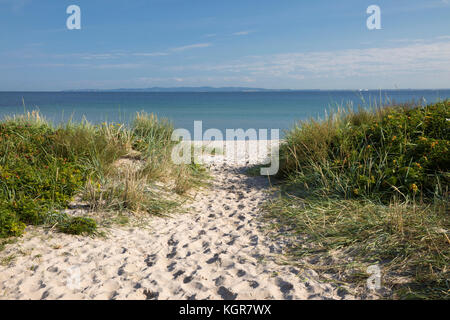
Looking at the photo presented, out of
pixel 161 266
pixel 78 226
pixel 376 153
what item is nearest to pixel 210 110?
pixel 376 153

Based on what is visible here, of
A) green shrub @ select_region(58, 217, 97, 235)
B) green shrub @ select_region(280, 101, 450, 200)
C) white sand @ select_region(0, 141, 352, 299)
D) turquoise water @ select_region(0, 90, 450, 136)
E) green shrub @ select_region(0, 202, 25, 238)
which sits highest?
turquoise water @ select_region(0, 90, 450, 136)

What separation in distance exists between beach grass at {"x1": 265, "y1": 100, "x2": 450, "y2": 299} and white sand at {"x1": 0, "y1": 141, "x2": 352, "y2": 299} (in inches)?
18.2

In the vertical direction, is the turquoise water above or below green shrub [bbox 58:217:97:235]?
above

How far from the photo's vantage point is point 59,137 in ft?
21.3

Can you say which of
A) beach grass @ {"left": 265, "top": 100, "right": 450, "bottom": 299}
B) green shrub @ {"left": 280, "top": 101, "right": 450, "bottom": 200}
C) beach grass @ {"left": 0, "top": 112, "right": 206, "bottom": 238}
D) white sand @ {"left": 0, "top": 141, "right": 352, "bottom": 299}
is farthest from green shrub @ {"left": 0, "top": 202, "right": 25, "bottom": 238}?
green shrub @ {"left": 280, "top": 101, "right": 450, "bottom": 200}

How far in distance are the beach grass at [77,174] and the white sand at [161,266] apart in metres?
0.29

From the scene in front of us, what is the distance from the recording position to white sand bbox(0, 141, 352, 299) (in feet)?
10.3

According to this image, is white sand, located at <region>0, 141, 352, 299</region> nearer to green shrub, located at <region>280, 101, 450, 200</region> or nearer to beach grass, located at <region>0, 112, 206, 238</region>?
beach grass, located at <region>0, 112, 206, 238</region>

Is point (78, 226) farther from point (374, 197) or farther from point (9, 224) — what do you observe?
point (374, 197)

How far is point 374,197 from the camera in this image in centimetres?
513

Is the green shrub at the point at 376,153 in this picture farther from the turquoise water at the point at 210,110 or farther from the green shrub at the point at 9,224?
the green shrub at the point at 9,224

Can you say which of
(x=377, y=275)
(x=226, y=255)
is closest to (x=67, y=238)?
(x=226, y=255)

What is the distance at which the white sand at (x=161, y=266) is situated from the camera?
3.15 m

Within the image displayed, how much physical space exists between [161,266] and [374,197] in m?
3.39
